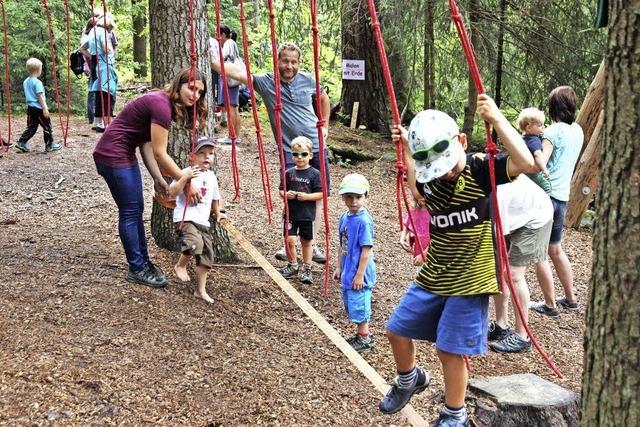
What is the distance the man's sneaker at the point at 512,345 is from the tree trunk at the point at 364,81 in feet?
19.8

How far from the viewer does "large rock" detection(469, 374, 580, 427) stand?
3.05m

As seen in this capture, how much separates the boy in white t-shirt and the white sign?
5.69 m

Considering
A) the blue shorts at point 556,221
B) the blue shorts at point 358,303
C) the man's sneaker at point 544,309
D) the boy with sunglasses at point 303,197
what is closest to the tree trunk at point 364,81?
the boy with sunglasses at point 303,197

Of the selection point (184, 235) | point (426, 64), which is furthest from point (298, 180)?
point (426, 64)

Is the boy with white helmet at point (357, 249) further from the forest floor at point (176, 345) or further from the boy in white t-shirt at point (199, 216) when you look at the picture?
the boy in white t-shirt at point (199, 216)

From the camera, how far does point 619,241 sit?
1.59 meters

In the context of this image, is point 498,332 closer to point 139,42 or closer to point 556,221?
point 556,221

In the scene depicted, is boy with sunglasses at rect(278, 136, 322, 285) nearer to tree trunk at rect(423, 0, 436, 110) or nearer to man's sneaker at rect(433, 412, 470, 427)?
man's sneaker at rect(433, 412, 470, 427)

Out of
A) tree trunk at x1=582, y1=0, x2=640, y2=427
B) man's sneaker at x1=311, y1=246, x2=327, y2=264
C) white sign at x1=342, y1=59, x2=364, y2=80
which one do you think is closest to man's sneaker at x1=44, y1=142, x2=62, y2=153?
white sign at x1=342, y1=59, x2=364, y2=80

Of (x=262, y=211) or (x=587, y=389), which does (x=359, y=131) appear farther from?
(x=587, y=389)

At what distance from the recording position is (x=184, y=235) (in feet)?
12.8

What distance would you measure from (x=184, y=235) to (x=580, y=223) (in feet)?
16.8

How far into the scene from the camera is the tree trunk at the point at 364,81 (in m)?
9.38

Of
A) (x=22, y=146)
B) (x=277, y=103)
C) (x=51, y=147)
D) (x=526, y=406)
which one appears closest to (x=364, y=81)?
(x=51, y=147)
